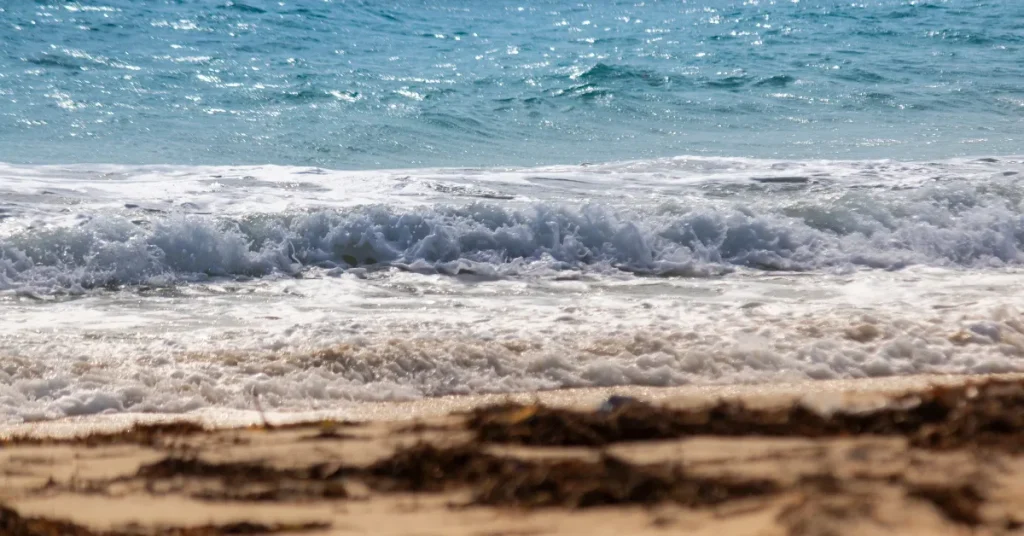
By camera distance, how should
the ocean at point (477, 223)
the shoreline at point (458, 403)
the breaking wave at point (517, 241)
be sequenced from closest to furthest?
the shoreline at point (458, 403), the ocean at point (477, 223), the breaking wave at point (517, 241)

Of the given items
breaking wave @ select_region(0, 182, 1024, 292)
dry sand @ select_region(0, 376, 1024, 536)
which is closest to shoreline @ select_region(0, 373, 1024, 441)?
dry sand @ select_region(0, 376, 1024, 536)

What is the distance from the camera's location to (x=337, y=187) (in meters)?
9.07

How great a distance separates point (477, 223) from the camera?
7629 millimetres

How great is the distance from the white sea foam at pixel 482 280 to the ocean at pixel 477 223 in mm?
26

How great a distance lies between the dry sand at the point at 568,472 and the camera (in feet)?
7.25

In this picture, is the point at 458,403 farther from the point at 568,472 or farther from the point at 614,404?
the point at 568,472

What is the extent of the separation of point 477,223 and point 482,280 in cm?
103

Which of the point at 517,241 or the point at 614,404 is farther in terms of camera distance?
the point at 517,241

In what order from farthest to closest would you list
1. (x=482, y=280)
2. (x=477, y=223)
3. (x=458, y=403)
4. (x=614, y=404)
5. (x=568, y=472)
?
(x=477, y=223), (x=482, y=280), (x=458, y=403), (x=614, y=404), (x=568, y=472)

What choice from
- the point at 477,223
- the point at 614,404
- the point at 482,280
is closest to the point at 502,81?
the point at 477,223

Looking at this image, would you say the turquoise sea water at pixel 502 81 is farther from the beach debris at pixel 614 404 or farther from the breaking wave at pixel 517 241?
the beach debris at pixel 614 404

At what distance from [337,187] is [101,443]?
19.5ft

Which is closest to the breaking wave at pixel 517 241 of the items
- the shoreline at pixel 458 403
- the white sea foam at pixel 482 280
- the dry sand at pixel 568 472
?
the white sea foam at pixel 482 280

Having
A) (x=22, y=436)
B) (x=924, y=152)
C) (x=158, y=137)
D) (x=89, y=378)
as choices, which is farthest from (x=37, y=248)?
(x=924, y=152)
